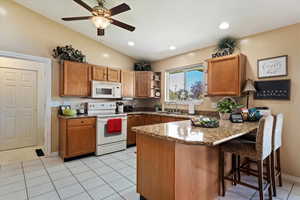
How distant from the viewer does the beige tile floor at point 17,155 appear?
322 centimetres

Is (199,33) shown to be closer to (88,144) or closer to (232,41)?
(232,41)

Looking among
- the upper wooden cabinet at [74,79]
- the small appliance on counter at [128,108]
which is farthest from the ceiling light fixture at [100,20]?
the small appliance on counter at [128,108]

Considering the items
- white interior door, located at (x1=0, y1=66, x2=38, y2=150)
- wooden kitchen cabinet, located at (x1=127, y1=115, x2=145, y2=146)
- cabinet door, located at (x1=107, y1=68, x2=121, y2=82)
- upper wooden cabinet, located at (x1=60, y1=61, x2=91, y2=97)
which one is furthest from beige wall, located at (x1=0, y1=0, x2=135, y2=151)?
wooden kitchen cabinet, located at (x1=127, y1=115, x2=145, y2=146)

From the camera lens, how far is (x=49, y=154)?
344cm

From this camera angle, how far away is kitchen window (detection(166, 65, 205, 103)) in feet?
12.7

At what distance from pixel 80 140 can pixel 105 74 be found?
5.56 ft

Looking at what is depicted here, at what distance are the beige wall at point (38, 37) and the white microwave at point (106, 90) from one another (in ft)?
1.67

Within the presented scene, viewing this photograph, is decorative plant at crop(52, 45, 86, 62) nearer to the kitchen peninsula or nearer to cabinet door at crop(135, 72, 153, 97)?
cabinet door at crop(135, 72, 153, 97)

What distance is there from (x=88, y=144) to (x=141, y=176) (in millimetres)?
1994

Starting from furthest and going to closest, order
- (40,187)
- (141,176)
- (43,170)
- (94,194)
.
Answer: (43,170) < (40,187) < (94,194) < (141,176)

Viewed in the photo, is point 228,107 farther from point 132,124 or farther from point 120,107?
point 120,107

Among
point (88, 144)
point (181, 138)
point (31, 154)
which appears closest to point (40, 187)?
point (88, 144)

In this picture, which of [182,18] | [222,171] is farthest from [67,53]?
[222,171]

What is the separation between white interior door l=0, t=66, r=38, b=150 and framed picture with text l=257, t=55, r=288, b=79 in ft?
17.4
